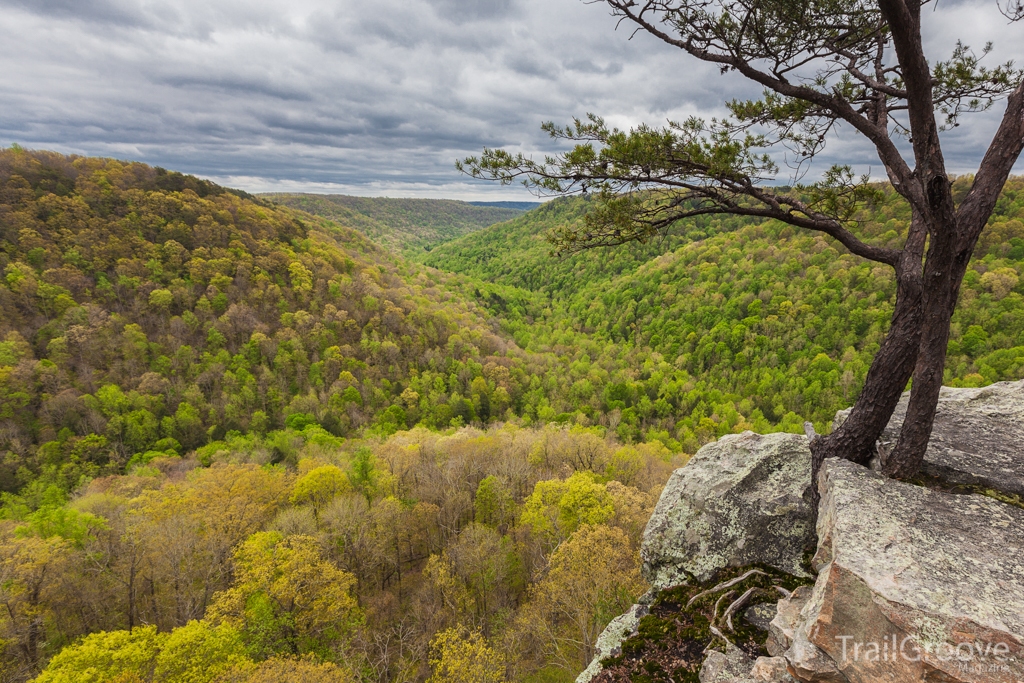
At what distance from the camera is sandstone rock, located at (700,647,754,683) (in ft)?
14.8

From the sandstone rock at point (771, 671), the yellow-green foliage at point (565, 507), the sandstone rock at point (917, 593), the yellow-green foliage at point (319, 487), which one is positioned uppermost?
the sandstone rock at point (917, 593)

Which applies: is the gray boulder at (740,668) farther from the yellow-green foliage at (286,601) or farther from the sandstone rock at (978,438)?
the yellow-green foliage at (286,601)

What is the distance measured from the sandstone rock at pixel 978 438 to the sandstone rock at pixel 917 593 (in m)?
0.67

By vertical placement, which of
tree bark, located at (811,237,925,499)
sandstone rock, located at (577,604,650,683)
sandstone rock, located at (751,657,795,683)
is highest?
tree bark, located at (811,237,925,499)

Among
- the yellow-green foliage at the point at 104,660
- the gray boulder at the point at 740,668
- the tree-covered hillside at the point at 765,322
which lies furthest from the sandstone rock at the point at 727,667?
the tree-covered hillside at the point at 765,322

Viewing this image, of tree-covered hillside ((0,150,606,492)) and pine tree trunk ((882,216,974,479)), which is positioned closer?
pine tree trunk ((882,216,974,479))

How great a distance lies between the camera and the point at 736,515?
6.70 m

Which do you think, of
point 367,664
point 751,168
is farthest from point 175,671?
point 751,168

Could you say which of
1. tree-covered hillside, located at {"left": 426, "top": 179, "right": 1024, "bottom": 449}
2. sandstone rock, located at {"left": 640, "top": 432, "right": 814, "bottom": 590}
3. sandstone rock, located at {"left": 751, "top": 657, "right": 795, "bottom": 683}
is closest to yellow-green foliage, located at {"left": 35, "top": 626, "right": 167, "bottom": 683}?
sandstone rock, located at {"left": 640, "top": 432, "right": 814, "bottom": 590}

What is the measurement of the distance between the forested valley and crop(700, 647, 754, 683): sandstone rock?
18.5ft

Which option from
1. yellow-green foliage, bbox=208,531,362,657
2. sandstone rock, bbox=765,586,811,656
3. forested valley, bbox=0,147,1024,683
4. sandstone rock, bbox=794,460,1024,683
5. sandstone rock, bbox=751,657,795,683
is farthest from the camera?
forested valley, bbox=0,147,1024,683

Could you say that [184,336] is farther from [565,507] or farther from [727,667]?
[727,667]

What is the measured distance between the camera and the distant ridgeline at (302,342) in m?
51.5

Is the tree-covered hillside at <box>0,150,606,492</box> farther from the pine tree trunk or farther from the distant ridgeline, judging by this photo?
the pine tree trunk
